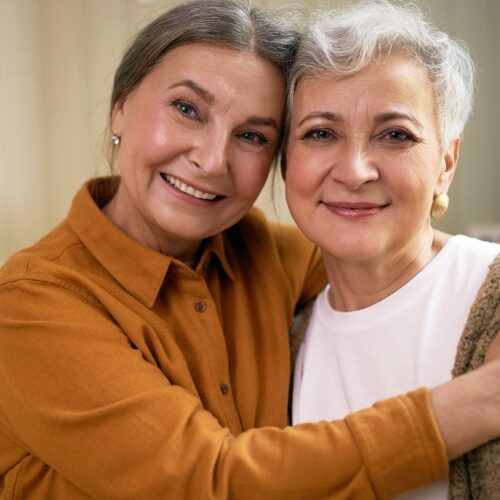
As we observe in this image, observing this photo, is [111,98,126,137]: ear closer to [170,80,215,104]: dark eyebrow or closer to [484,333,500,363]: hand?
[170,80,215,104]: dark eyebrow

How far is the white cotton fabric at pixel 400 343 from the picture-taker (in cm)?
133

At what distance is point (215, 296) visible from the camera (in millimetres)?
1636

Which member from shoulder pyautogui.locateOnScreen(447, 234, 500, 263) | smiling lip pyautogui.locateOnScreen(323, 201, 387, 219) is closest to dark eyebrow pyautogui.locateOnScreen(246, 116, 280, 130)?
smiling lip pyautogui.locateOnScreen(323, 201, 387, 219)

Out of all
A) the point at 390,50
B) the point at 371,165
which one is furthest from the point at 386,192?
the point at 390,50

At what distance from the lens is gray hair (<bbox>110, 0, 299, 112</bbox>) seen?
58.7 inches

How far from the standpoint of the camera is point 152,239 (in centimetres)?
163

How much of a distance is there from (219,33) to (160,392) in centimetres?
76

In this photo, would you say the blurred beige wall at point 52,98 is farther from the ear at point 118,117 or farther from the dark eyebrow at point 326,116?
the dark eyebrow at point 326,116

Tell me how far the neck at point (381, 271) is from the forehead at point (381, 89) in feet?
0.93

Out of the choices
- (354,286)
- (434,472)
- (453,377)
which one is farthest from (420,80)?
(434,472)

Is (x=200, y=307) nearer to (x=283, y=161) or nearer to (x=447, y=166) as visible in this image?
(x=283, y=161)

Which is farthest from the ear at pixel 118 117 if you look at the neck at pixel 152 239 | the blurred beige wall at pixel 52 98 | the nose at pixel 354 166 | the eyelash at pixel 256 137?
the blurred beige wall at pixel 52 98

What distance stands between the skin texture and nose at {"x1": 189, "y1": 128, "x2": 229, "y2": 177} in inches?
5.7

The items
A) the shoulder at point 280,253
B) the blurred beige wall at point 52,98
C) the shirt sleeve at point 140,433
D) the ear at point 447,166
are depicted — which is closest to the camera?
the shirt sleeve at point 140,433
